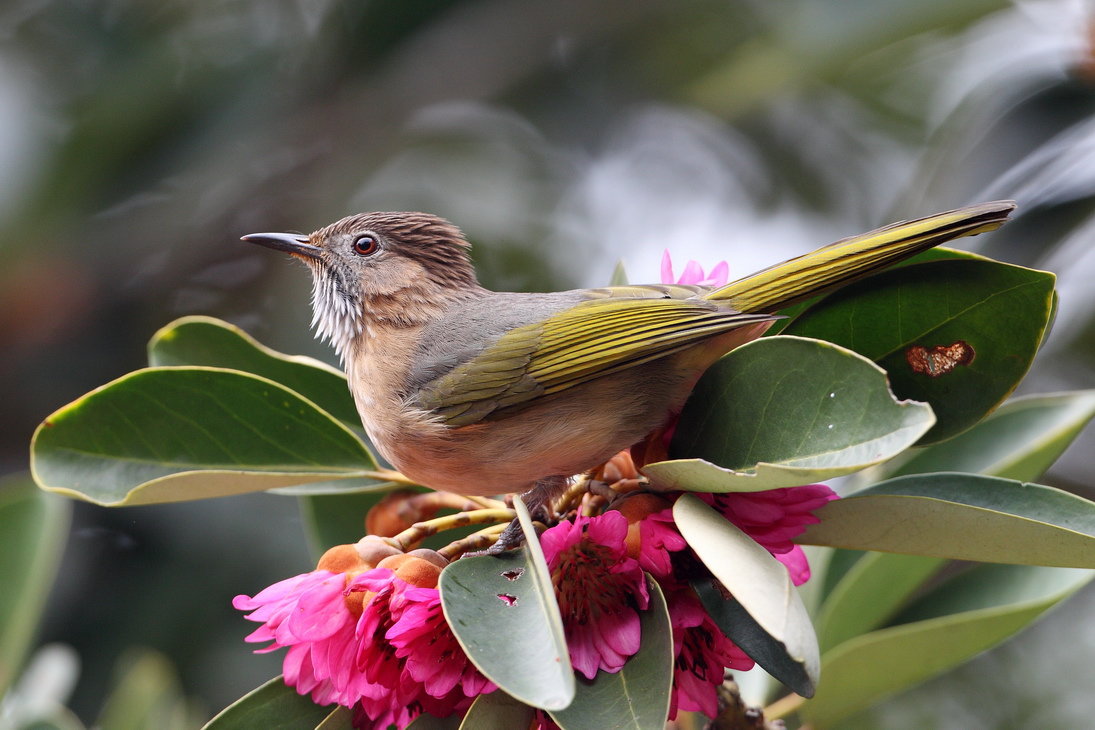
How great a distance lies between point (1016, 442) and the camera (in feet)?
7.30

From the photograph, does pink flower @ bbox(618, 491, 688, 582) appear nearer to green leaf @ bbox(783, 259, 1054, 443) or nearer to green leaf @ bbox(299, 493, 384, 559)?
green leaf @ bbox(783, 259, 1054, 443)

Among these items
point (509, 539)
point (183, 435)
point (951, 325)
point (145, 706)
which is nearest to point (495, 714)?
point (509, 539)

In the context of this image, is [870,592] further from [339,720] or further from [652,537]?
[339,720]

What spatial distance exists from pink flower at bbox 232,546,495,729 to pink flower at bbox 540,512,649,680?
0.63ft

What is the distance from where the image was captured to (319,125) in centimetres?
505

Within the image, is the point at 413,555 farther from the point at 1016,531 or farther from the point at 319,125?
the point at 319,125

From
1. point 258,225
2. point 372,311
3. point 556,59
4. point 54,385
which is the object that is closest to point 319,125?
point 258,225

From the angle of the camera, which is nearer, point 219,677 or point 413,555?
point 413,555

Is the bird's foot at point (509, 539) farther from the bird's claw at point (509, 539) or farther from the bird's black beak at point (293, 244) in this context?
the bird's black beak at point (293, 244)

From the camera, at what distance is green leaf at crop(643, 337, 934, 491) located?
1.28 meters

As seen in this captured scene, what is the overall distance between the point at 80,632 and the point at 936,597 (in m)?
3.79

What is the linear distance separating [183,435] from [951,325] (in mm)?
1660

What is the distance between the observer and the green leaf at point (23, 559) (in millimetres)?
2611

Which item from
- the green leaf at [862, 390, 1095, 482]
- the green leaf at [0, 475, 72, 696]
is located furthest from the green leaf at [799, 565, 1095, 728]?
the green leaf at [0, 475, 72, 696]
